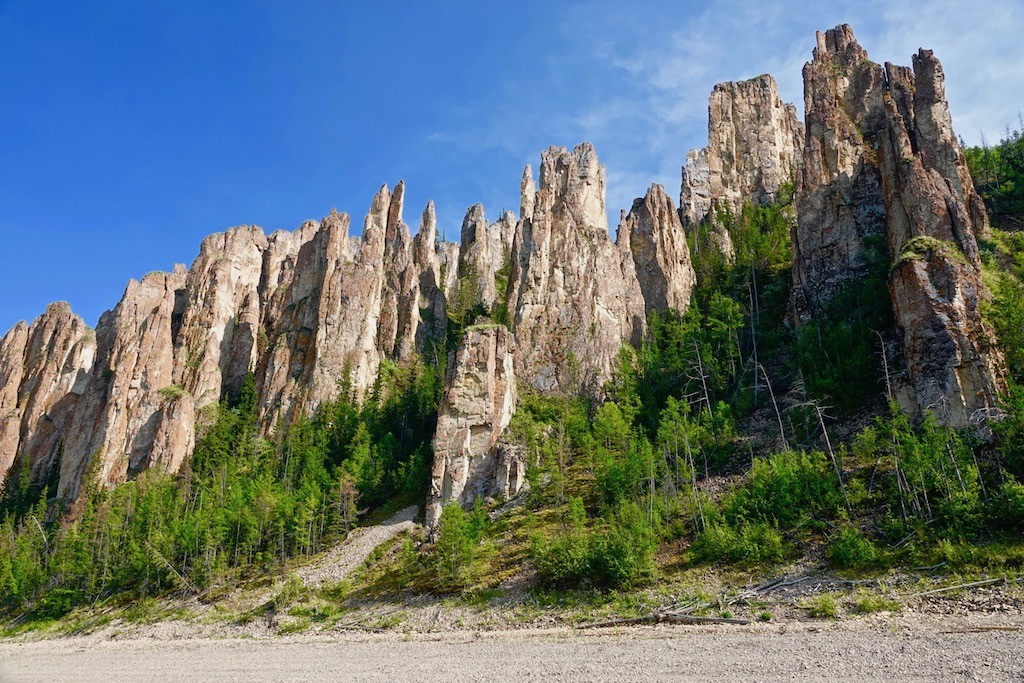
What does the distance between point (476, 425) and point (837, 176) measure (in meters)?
53.8

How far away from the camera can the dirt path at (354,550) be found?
5119 centimetres

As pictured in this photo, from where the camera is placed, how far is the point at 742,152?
116 metres

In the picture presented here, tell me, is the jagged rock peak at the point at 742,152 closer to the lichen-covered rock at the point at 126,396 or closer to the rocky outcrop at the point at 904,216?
the rocky outcrop at the point at 904,216

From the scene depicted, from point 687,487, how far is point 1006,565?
70.3ft

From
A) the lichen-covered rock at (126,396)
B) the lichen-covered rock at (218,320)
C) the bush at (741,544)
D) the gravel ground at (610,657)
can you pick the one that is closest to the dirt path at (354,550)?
the gravel ground at (610,657)

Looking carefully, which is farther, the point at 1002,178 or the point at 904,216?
the point at 1002,178

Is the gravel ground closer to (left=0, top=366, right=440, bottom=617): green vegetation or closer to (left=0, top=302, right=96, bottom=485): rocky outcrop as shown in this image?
(left=0, top=366, right=440, bottom=617): green vegetation

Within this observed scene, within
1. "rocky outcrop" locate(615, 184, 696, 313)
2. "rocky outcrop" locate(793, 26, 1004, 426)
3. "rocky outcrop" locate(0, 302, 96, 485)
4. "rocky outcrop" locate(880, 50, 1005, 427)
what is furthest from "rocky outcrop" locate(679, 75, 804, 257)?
"rocky outcrop" locate(0, 302, 96, 485)

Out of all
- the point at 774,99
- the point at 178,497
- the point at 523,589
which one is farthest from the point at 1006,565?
the point at 774,99

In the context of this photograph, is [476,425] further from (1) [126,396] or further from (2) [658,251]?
(1) [126,396]

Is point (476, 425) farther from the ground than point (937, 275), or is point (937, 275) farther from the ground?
point (937, 275)

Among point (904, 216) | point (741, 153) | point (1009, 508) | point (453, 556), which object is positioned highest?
point (741, 153)

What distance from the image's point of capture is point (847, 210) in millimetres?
73812

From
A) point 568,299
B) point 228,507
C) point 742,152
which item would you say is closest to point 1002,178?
point 742,152
